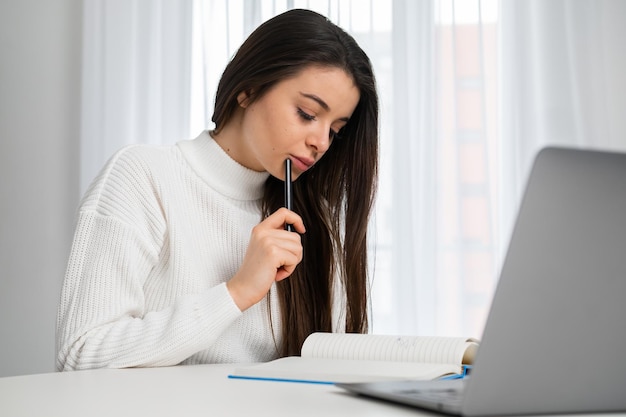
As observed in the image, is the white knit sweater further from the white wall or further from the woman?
the white wall

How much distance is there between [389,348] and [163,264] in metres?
0.52

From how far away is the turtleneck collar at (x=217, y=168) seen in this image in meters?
1.55

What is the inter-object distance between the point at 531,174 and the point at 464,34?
2.37 meters

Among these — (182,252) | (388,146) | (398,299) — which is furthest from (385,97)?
(182,252)

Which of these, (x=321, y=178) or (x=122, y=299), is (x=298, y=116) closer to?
(x=321, y=178)

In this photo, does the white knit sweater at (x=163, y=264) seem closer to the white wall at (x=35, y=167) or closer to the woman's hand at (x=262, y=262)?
the woman's hand at (x=262, y=262)

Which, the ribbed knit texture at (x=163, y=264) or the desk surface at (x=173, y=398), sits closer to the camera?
the desk surface at (x=173, y=398)

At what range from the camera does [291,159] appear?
4.99ft

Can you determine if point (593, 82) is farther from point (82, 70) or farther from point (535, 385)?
point (535, 385)

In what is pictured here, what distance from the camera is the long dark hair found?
152cm

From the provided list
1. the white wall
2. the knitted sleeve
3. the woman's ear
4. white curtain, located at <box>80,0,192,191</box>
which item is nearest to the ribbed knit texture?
the knitted sleeve

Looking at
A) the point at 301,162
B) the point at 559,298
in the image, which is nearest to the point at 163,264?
the point at 301,162

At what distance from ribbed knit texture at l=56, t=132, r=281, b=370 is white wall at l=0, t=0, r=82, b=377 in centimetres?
142

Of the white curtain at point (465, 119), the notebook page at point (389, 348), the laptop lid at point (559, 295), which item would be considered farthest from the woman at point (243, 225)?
the white curtain at point (465, 119)
